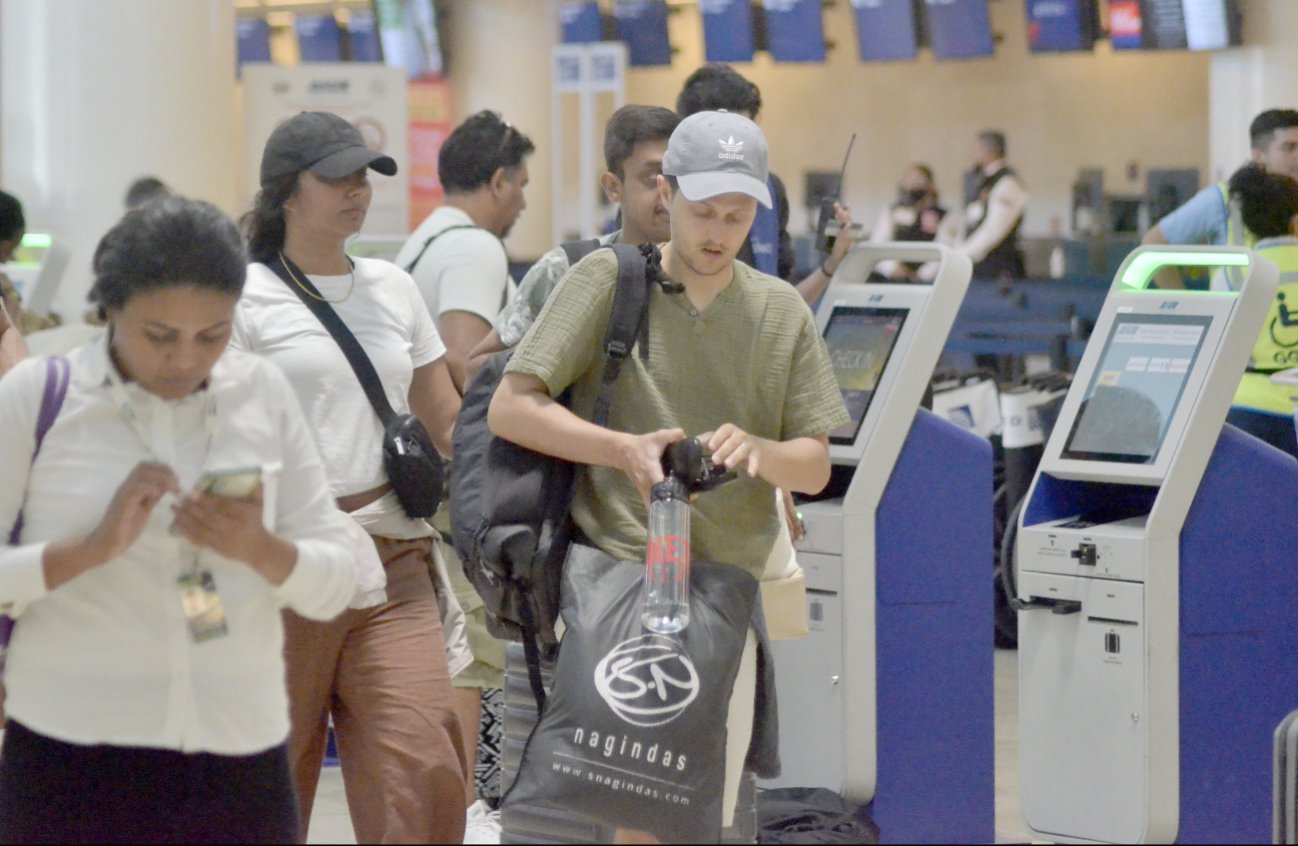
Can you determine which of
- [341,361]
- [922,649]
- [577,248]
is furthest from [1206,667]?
[341,361]

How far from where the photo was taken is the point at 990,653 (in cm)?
413

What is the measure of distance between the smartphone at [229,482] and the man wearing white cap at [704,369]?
0.89 metres

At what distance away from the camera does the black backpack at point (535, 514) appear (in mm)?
2928

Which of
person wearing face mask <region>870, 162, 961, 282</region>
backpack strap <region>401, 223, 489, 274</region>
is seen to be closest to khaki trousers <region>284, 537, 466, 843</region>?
backpack strap <region>401, 223, 489, 274</region>

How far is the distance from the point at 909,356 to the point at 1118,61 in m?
13.3

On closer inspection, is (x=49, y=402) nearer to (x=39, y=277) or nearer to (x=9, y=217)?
(x=9, y=217)

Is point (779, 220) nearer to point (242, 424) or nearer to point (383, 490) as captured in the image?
point (383, 490)

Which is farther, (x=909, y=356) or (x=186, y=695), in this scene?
(x=909, y=356)

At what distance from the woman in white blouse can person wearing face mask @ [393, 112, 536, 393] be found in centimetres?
200

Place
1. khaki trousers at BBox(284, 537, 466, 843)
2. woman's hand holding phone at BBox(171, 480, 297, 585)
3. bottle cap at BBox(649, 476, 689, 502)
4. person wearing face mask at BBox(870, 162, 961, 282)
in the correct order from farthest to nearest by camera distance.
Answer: person wearing face mask at BBox(870, 162, 961, 282), khaki trousers at BBox(284, 537, 466, 843), bottle cap at BBox(649, 476, 689, 502), woman's hand holding phone at BBox(171, 480, 297, 585)

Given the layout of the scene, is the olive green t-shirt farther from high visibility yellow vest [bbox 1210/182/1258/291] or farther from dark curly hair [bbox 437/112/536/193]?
high visibility yellow vest [bbox 1210/182/1258/291]

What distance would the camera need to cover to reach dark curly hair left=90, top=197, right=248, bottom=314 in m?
2.09

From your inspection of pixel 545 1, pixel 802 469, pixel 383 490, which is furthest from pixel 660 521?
pixel 545 1

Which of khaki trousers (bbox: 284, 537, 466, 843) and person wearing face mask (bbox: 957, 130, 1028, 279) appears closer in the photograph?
khaki trousers (bbox: 284, 537, 466, 843)
